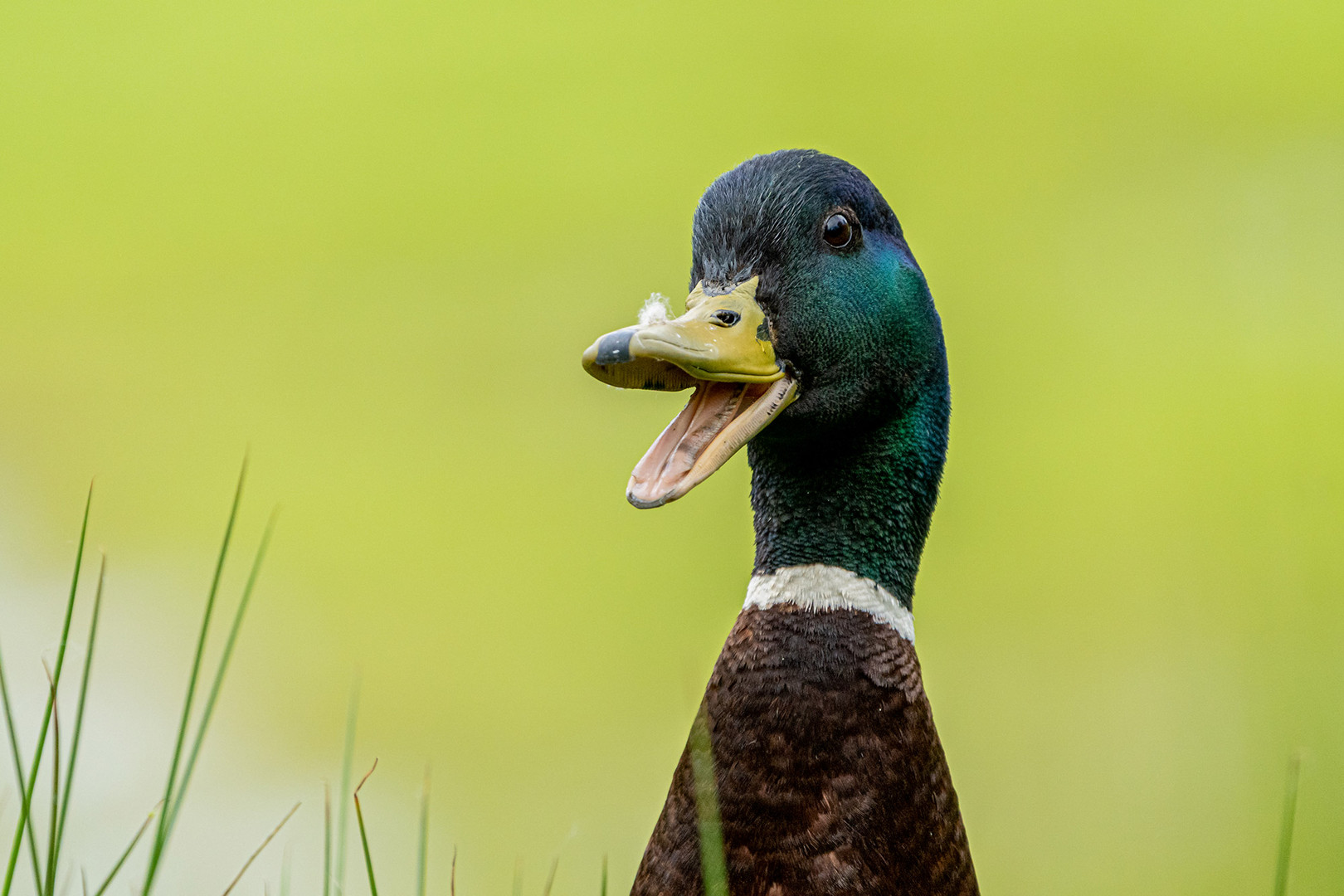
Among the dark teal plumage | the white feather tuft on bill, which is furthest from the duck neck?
the white feather tuft on bill

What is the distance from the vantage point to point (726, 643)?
746 mm

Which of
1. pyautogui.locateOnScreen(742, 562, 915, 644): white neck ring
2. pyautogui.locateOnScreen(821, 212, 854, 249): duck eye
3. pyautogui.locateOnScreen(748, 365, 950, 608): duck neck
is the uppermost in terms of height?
pyautogui.locateOnScreen(821, 212, 854, 249): duck eye

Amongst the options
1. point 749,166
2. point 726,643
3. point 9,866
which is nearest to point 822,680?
point 726,643

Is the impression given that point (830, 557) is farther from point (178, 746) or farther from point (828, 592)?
point (178, 746)

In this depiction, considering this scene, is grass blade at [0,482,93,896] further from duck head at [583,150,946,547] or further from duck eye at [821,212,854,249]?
duck eye at [821,212,854,249]

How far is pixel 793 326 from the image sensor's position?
2.32ft

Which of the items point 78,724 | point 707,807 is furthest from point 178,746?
point 707,807

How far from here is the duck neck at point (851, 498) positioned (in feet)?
2.44

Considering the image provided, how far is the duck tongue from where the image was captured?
620 mm

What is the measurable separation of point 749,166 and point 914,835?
1.47 feet

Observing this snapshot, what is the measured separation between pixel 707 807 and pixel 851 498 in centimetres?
22

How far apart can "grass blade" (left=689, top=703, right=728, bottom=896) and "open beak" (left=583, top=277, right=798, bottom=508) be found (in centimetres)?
17

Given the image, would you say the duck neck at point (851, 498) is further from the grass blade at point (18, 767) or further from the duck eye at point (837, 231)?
the grass blade at point (18, 767)

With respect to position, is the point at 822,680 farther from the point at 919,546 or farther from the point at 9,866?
the point at 9,866
